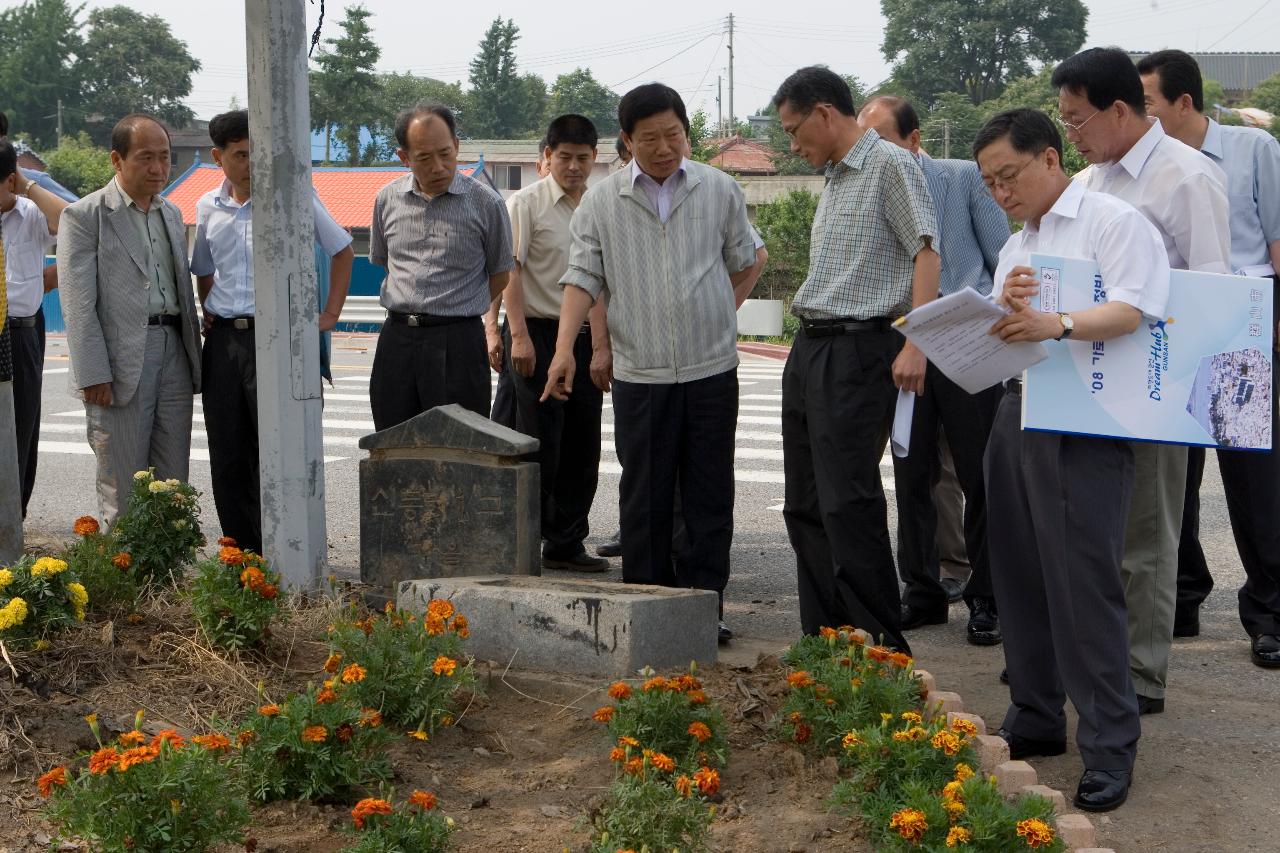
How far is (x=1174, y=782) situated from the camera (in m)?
4.14

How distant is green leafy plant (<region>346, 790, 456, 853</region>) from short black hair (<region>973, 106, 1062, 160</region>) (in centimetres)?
234

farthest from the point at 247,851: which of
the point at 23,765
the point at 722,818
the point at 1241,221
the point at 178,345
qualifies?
the point at 1241,221

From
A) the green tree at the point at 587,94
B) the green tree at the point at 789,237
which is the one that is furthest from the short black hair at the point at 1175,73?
the green tree at the point at 587,94

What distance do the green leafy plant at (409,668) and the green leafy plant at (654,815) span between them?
81 centimetres

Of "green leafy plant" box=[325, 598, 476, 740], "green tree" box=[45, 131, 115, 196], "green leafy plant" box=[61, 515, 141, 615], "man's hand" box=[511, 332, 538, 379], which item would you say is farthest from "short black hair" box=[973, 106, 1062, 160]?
"green tree" box=[45, 131, 115, 196]

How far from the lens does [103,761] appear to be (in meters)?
2.90

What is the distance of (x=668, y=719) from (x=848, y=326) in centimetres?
170

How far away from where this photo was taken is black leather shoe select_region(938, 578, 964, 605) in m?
6.32

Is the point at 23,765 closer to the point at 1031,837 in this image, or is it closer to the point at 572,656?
the point at 572,656

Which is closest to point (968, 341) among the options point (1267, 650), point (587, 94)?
point (1267, 650)

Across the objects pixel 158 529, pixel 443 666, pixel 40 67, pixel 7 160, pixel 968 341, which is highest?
pixel 40 67

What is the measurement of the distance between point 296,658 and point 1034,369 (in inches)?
95.0

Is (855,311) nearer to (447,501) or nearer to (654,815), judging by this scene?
(447,501)

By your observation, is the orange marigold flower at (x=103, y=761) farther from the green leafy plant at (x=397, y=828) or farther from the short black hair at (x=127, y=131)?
the short black hair at (x=127, y=131)
